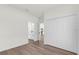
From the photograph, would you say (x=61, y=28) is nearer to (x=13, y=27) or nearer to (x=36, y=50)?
(x=36, y=50)

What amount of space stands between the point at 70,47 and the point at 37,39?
34.6 inches

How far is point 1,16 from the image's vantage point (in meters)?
1.90

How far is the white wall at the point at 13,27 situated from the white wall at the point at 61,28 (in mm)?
429

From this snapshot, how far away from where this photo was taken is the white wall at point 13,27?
6.18ft

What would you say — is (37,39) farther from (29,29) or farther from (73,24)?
(73,24)

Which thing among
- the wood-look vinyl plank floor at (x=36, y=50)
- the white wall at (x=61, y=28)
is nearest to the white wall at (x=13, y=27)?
the wood-look vinyl plank floor at (x=36, y=50)

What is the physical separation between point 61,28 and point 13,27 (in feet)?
4.37

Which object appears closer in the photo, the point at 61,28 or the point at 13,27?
the point at 61,28

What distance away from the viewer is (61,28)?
1.83m

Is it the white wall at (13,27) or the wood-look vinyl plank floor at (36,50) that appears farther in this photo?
the white wall at (13,27)

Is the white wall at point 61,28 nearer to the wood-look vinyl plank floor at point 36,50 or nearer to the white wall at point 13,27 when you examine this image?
the wood-look vinyl plank floor at point 36,50

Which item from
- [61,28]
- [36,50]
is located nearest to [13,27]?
[36,50]
